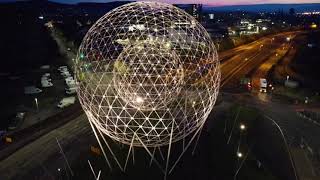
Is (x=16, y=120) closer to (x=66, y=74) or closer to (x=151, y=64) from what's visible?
(x=151, y=64)

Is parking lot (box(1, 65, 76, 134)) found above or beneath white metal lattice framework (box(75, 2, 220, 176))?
beneath

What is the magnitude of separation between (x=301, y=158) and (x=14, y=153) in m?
19.9

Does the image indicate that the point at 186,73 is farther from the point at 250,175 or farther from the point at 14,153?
the point at 14,153

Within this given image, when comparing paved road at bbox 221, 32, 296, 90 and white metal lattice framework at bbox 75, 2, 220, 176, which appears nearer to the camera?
white metal lattice framework at bbox 75, 2, 220, 176

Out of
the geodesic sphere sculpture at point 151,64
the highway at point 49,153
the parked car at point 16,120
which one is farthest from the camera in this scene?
the parked car at point 16,120

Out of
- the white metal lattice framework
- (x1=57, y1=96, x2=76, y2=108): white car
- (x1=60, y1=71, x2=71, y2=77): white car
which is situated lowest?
(x1=57, y1=96, x2=76, y2=108): white car

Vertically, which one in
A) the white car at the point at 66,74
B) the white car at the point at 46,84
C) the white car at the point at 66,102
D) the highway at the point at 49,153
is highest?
the white car at the point at 66,74

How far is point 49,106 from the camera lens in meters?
34.3

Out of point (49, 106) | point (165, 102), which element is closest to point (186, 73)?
point (165, 102)

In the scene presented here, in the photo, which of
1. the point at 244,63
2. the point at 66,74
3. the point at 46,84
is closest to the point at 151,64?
the point at 46,84

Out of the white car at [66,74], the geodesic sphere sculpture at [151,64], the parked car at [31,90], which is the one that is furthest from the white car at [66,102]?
the geodesic sphere sculpture at [151,64]

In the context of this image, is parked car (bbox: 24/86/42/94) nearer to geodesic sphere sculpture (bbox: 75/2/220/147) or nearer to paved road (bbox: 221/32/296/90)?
geodesic sphere sculpture (bbox: 75/2/220/147)

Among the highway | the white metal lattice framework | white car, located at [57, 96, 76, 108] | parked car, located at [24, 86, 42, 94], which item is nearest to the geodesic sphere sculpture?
the white metal lattice framework

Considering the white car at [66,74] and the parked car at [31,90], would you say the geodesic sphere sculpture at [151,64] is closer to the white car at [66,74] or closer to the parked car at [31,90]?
the parked car at [31,90]
